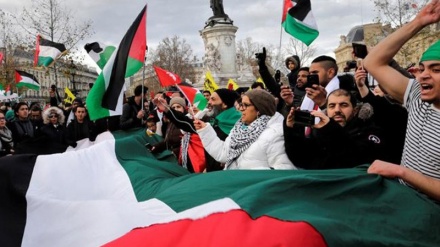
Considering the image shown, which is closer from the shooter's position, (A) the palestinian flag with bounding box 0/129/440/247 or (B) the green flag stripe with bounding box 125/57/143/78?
(A) the palestinian flag with bounding box 0/129/440/247

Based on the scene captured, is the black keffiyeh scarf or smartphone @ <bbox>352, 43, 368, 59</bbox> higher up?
smartphone @ <bbox>352, 43, 368, 59</bbox>

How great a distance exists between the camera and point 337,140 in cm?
332

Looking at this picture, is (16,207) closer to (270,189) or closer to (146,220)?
(146,220)

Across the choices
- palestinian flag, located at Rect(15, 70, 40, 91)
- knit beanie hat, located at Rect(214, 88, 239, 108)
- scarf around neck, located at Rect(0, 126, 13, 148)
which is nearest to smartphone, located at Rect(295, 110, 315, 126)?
knit beanie hat, located at Rect(214, 88, 239, 108)

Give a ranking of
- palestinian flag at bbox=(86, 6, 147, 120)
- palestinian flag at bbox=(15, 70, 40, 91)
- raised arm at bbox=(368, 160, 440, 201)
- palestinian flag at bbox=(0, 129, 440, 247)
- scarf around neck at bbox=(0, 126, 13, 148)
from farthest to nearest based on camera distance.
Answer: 1. palestinian flag at bbox=(15, 70, 40, 91)
2. scarf around neck at bbox=(0, 126, 13, 148)
3. palestinian flag at bbox=(86, 6, 147, 120)
4. raised arm at bbox=(368, 160, 440, 201)
5. palestinian flag at bbox=(0, 129, 440, 247)

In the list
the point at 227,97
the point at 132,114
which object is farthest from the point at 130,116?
the point at 227,97

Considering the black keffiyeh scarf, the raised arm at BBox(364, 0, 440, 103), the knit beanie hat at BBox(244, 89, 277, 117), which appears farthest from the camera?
the knit beanie hat at BBox(244, 89, 277, 117)

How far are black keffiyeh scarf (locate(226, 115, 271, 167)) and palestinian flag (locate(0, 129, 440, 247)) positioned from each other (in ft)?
3.48

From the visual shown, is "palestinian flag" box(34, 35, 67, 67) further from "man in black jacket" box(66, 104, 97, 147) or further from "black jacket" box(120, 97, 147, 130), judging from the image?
"man in black jacket" box(66, 104, 97, 147)

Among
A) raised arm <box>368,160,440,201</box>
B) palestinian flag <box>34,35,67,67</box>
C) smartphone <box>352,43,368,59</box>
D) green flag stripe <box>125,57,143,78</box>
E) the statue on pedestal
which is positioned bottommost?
raised arm <box>368,160,440,201</box>

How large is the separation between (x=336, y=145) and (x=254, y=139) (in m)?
1.15

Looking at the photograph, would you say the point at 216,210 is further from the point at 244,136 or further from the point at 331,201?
the point at 244,136

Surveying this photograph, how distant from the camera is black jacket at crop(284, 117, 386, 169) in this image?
3318 millimetres

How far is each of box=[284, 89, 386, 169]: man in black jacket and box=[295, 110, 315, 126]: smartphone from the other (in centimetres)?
8
